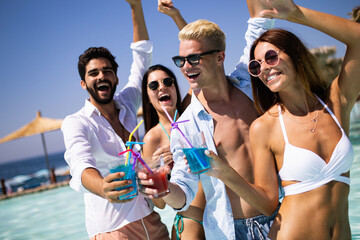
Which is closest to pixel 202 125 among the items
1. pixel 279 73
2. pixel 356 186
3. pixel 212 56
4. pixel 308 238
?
pixel 212 56

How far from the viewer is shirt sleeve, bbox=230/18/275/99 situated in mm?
2986

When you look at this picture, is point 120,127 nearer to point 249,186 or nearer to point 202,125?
point 202,125

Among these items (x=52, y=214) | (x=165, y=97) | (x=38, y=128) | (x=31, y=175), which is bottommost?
(x=31, y=175)

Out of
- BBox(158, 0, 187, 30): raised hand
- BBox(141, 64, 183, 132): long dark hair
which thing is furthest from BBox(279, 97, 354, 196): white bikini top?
BBox(158, 0, 187, 30): raised hand

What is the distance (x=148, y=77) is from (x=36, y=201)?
35.4 feet

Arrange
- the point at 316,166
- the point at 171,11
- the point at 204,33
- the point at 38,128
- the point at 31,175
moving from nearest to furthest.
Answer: the point at 316,166, the point at 204,33, the point at 171,11, the point at 38,128, the point at 31,175

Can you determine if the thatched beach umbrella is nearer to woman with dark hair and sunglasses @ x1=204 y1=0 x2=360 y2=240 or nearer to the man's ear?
the man's ear

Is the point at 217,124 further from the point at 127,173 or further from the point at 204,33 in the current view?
the point at 127,173

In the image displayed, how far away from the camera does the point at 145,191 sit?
198 cm

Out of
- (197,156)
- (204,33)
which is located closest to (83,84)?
(204,33)

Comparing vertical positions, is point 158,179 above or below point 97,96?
below

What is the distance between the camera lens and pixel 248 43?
3092 millimetres

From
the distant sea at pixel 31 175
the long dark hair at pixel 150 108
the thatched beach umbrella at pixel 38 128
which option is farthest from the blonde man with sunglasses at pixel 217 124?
the distant sea at pixel 31 175

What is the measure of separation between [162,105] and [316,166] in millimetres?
1882
